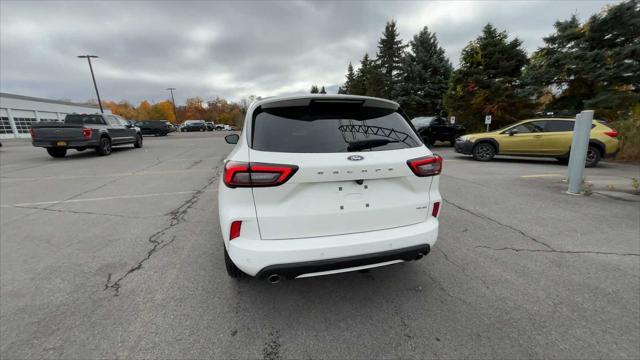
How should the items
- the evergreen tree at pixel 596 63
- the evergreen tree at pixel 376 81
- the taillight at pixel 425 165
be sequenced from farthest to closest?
the evergreen tree at pixel 376 81
the evergreen tree at pixel 596 63
the taillight at pixel 425 165

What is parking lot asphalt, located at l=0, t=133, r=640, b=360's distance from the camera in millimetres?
1920

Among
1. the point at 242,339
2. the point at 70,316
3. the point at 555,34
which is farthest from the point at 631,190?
the point at 555,34

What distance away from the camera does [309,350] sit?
187cm

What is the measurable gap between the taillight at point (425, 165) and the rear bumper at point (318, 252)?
0.54 metres

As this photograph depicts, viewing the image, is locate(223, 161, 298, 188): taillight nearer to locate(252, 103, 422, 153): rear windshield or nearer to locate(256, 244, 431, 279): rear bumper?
locate(252, 103, 422, 153): rear windshield

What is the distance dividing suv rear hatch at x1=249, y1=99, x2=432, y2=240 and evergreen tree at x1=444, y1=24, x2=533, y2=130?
1729 centimetres

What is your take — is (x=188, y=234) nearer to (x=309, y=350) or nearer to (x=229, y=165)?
(x=229, y=165)

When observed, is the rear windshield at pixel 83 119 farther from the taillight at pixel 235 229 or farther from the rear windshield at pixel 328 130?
the taillight at pixel 235 229

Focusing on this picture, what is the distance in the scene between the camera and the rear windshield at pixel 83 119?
→ 11648 millimetres

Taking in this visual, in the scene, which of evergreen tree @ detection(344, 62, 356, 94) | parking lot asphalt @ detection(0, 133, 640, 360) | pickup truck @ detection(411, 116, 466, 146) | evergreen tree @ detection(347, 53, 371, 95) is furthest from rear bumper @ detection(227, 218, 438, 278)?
evergreen tree @ detection(344, 62, 356, 94)

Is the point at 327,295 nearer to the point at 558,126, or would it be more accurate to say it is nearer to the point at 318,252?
the point at 318,252

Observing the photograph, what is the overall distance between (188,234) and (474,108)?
18.0 meters

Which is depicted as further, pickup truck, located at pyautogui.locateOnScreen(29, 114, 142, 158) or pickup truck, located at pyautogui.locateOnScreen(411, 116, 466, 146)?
pickup truck, located at pyautogui.locateOnScreen(411, 116, 466, 146)

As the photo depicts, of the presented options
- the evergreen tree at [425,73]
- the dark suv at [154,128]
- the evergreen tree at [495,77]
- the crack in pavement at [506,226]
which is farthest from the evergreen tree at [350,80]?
the crack in pavement at [506,226]
